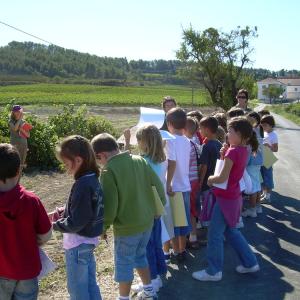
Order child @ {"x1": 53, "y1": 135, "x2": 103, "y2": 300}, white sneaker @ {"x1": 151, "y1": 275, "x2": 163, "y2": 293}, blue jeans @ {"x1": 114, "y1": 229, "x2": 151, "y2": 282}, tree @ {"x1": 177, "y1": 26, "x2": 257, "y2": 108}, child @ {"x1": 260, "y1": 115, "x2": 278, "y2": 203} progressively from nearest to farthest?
child @ {"x1": 53, "y1": 135, "x2": 103, "y2": 300}, blue jeans @ {"x1": 114, "y1": 229, "x2": 151, "y2": 282}, white sneaker @ {"x1": 151, "y1": 275, "x2": 163, "y2": 293}, child @ {"x1": 260, "y1": 115, "x2": 278, "y2": 203}, tree @ {"x1": 177, "y1": 26, "x2": 257, "y2": 108}

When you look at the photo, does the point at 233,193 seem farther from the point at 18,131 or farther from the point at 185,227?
the point at 18,131

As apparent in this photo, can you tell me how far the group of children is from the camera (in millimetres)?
2812

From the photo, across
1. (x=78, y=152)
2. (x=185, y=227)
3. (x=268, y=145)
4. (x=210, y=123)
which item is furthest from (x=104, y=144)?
(x=268, y=145)

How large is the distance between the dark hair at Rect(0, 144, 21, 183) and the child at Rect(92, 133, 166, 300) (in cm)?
80

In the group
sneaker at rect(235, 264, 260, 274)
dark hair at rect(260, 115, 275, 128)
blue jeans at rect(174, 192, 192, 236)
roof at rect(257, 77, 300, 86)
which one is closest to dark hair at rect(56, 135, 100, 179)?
blue jeans at rect(174, 192, 192, 236)

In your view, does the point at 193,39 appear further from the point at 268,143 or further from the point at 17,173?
the point at 17,173

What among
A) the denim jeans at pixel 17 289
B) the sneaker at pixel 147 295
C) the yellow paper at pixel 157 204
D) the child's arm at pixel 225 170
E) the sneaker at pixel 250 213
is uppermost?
the child's arm at pixel 225 170

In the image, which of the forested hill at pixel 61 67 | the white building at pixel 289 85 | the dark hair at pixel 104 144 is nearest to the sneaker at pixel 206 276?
the dark hair at pixel 104 144

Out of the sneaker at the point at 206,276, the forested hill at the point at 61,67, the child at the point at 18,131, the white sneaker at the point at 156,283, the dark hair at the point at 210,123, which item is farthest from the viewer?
the forested hill at the point at 61,67

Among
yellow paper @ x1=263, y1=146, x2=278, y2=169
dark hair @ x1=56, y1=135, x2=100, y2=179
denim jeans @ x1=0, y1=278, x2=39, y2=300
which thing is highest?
dark hair @ x1=56, y1=135, x2=100, y2=179

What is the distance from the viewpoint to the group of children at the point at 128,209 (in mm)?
2812

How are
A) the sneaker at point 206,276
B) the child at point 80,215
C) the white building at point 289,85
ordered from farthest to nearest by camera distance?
the white building at point 289,85, the sneaker at point 206,276, the child at point 80,215

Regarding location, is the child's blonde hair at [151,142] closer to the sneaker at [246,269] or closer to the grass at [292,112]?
the sneaker at [246,269]

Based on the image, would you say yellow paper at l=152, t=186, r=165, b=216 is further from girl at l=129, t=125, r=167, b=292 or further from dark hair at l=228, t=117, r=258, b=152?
dark hair at l=228, t=117, r=258, b=152
